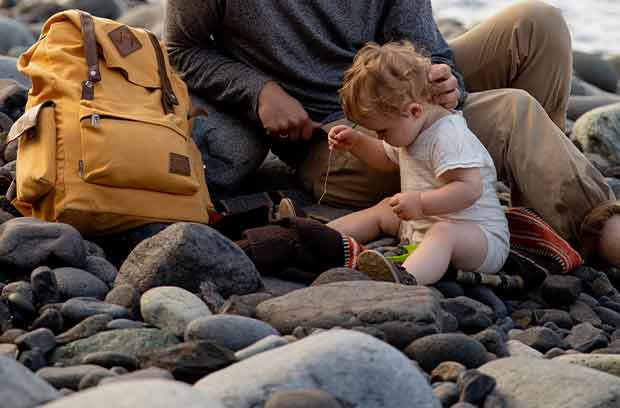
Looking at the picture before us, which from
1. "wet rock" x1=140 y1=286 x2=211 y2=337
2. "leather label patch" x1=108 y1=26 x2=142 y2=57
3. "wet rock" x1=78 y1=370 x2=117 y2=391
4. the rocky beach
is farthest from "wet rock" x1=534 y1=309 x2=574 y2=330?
"leather label patch" x1=108 y1=26 x2=142 y2=57

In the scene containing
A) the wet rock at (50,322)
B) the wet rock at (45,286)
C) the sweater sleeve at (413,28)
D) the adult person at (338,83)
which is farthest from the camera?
the sweater sleeve at (413,28)

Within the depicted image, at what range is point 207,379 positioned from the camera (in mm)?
2068

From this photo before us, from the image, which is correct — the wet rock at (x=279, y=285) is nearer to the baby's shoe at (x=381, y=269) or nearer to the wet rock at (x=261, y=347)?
the baby's shoe at (x=381, y=269)

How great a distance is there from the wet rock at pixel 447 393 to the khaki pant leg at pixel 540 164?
1.81 m

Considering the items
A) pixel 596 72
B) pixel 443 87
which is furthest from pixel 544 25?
pixel 596 72

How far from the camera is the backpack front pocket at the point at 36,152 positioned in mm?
3605

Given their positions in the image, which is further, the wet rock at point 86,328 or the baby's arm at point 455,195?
the baby's arm at point 455,195

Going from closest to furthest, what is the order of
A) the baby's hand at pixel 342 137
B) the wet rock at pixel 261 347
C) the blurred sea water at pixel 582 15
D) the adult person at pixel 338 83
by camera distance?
the wet rock at pixel 261 347 → the baby's hand at pixel 342 137 → the adult person at pixel 338 83 → the blurred sea water at pixel 582 15

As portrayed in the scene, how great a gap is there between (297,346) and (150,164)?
5.60ft

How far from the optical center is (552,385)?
91.8 inches

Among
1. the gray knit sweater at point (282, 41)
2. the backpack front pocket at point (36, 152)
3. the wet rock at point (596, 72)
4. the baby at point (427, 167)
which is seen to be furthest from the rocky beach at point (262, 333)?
Result: the wet rock at point (596, 72)

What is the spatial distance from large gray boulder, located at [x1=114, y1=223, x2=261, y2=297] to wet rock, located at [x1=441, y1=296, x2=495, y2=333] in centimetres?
62

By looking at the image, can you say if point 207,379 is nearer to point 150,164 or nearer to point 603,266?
point 150,164

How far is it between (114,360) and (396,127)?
1.64 meters
